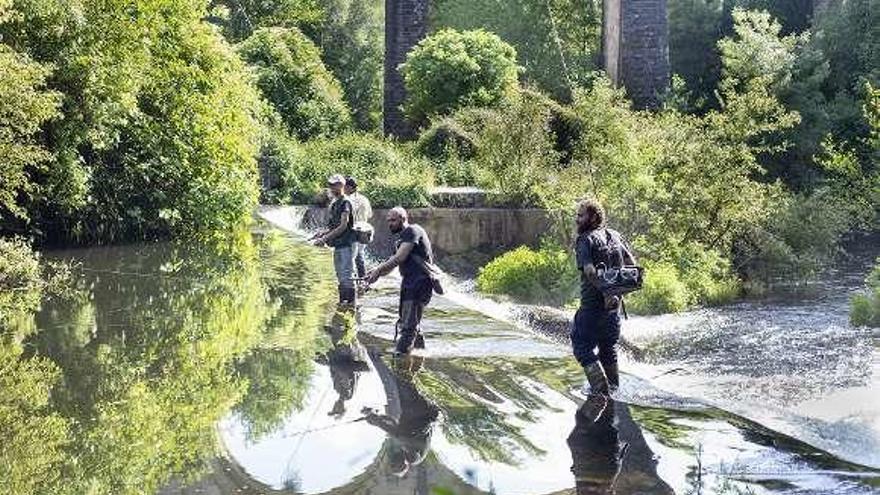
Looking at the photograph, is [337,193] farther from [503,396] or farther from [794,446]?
[794,446]

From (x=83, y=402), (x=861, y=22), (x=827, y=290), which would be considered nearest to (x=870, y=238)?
(x=861, y=22)

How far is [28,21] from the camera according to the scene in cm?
1527

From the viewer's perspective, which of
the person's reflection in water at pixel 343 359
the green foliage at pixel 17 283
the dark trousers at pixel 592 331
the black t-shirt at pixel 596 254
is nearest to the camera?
the black t-shirt at pixel 596 254

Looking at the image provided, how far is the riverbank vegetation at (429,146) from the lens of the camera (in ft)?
52.4

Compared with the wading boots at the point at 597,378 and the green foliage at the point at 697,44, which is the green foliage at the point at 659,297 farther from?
the green foliage at the point at 697,44

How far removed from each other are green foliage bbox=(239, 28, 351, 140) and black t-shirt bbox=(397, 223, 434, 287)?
769 inches

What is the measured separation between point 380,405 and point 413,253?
4.91 ft

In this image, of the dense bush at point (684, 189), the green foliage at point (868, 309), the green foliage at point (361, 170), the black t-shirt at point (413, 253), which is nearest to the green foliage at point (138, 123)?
the green foliage at point (361, 170)

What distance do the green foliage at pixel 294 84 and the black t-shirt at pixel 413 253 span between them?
19.5 metres

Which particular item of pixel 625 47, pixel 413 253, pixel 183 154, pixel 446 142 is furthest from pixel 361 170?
pixel 413 253

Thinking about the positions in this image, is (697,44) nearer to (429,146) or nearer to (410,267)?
(429,146)

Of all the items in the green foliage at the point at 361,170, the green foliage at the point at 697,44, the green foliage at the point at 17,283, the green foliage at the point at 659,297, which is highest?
the green foliage at the point at 697,44

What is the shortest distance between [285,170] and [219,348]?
14.4m

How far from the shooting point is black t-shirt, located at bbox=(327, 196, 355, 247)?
1161cm
